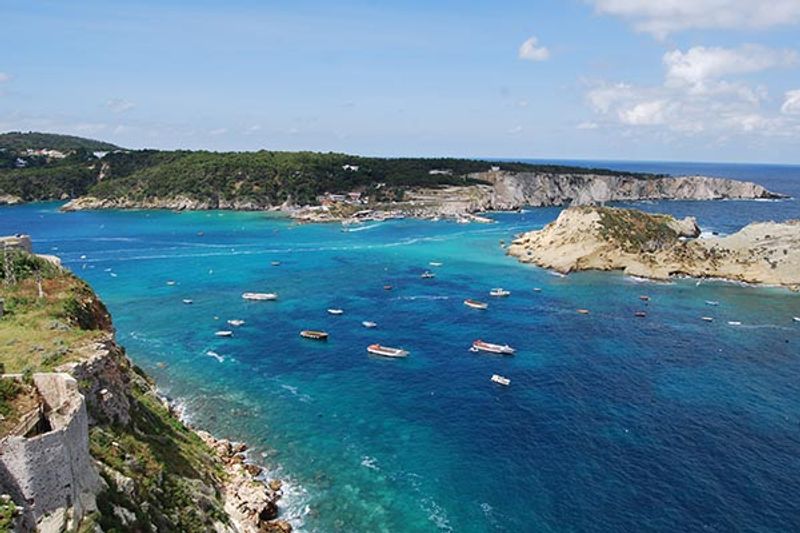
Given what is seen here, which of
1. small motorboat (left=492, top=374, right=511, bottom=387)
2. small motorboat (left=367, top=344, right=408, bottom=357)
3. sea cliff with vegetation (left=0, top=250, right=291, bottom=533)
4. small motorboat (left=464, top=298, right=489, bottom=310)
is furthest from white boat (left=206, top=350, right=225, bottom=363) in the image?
small motorboat (left=464, top=298, right=489, bottom=310)

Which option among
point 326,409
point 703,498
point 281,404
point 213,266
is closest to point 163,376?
point 281,404

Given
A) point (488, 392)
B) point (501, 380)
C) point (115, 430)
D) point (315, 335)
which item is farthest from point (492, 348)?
point (115, 430)

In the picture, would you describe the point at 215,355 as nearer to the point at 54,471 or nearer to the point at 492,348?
the point at 492,348

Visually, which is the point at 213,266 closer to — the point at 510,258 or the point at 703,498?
the point at 510,258

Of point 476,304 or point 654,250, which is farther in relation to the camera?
point 654,250

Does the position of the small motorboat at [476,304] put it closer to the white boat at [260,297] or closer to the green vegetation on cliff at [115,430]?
the white boat at [260,297]

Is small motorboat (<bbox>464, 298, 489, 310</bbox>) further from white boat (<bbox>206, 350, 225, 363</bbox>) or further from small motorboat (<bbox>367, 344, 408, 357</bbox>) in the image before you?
white boat (<bbox>206, 350, 225, 363</bbox>)
